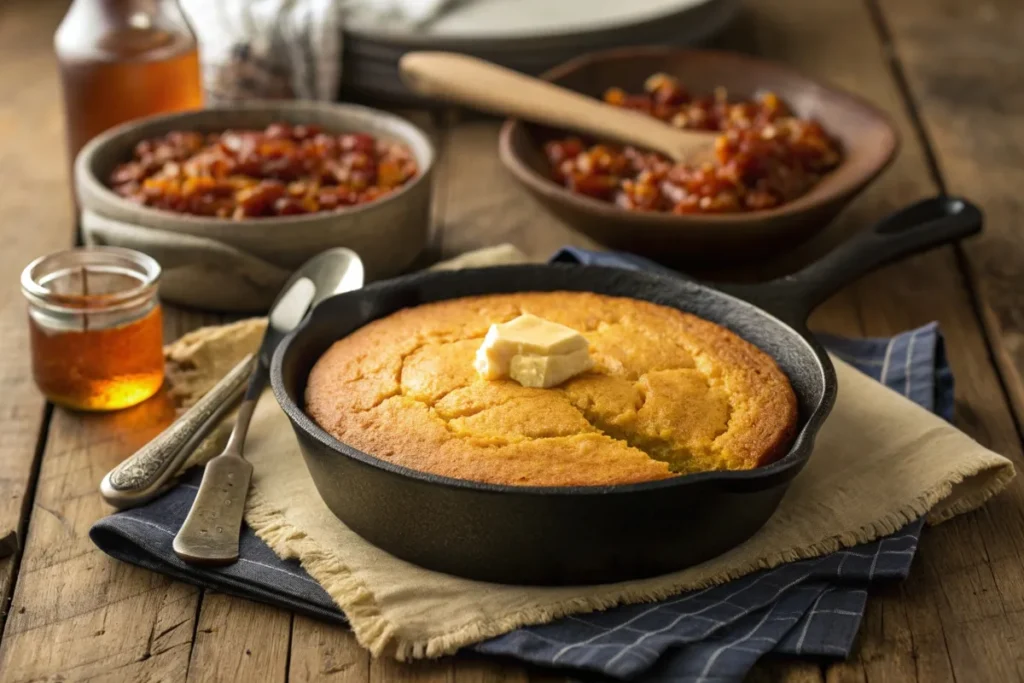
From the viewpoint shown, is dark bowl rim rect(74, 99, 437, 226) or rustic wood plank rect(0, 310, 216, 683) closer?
rustic wood plank rect(0, 310, 216, 683)

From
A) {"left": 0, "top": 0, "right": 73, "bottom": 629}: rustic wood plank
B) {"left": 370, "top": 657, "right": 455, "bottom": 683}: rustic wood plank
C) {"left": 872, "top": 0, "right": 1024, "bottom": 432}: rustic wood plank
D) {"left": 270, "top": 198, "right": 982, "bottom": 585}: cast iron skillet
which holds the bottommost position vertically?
{"left": 0, "top": 0, "right": 73, "bottom": 629}: rustic wood plank

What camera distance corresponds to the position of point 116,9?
3.25 m

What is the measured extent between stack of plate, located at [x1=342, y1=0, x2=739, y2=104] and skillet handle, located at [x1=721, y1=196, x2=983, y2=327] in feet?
4.75

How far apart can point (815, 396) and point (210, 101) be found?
7.54 ft

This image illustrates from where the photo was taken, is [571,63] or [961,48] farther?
[961,48]

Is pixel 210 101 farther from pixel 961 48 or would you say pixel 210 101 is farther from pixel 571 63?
pixel 961 48

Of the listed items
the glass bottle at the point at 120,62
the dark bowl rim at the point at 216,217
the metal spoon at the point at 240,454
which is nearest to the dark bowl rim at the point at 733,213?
the dark bowl rim at the point at 216,217

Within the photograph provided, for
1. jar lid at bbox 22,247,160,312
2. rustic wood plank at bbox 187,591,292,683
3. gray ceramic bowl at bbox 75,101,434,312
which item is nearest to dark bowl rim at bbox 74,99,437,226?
gray ceramic bowl at bbox 75,101,434,312

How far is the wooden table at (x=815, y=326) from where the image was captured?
1859mm

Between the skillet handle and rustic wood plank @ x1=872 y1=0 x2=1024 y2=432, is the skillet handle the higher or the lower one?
the higher one

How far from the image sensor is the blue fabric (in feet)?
5.91

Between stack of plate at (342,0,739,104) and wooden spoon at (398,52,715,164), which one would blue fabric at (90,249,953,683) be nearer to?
wooden spoon at (398,52,715,164)

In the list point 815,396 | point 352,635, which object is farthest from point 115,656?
point 815,396

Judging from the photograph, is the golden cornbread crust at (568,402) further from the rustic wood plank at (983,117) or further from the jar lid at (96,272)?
the rustic wood plank at (983,117)
